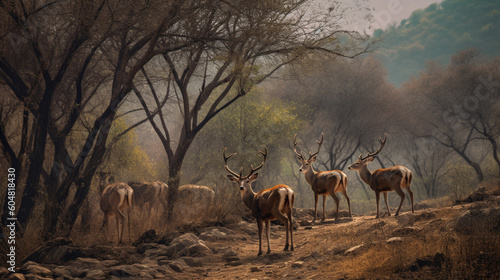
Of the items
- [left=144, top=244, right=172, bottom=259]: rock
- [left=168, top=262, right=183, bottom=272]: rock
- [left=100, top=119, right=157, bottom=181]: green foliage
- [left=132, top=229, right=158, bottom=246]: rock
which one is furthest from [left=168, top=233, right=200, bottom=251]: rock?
[left=100, top=119, right=157, bottom=181]: green foliage

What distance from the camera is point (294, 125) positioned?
27.8 meters

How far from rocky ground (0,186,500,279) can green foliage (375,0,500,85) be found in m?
65.6

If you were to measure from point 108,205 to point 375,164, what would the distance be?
62.1 m

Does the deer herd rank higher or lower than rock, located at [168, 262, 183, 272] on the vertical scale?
higher

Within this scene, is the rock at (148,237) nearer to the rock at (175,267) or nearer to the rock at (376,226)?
the rock at (175,267)

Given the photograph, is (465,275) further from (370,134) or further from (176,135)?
(176,135)

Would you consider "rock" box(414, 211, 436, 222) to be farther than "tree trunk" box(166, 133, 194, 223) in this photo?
No

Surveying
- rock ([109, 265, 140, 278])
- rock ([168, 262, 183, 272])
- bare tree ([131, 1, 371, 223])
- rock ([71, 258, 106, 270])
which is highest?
bare tree ([131, 1, 371, 223])

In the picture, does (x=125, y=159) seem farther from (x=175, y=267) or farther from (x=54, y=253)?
(x=175, y=267)

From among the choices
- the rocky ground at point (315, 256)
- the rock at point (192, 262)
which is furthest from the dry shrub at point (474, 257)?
the rock at point (192, 262)

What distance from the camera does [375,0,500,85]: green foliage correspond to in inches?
2830

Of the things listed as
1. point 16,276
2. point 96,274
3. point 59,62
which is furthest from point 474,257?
point 59,62

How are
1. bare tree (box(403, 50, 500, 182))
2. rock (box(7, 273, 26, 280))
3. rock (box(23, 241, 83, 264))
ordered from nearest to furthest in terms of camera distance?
rock (box(7, 273, 26, 280))
rock (box(23, 241, 83, 264))
bare tree (box(403, 50, 500, 182))

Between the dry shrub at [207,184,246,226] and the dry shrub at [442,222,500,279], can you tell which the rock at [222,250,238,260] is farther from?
the dry shrub at [442,222,500,279]
